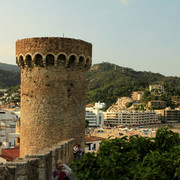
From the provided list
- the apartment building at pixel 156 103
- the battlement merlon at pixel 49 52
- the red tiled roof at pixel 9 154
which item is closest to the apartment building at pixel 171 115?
the apartment building at pixel 156 103

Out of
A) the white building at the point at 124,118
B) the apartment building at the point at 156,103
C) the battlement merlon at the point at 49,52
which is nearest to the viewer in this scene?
the battlement merlon at the point at 49,52

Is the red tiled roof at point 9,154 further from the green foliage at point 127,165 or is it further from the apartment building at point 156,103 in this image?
the apartment building at point 156,103

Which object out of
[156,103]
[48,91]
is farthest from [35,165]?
[156,103]

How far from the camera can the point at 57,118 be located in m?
11.4

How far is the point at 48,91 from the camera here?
1143cm

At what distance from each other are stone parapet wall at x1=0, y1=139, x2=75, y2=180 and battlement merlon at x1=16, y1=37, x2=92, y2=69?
336 cm

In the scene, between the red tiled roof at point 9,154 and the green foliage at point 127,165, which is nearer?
the green foliage at point 127,165

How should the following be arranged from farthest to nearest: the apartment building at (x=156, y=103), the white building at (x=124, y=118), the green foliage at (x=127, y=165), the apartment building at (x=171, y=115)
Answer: the apartment building at (x=156, y=103) → the apartment building at (x=171, y=115) → the white building at (x=124, y=118) → the green foliage at (x=127, y=165)

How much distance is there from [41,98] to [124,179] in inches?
243

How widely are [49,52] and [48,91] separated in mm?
1596

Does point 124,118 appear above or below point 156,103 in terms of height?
below

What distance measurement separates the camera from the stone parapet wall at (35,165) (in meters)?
5.65

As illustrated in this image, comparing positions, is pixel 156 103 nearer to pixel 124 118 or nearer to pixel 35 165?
pixel 124 118

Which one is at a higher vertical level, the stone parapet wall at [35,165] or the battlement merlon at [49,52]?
the battlement merlon at [49,52]
